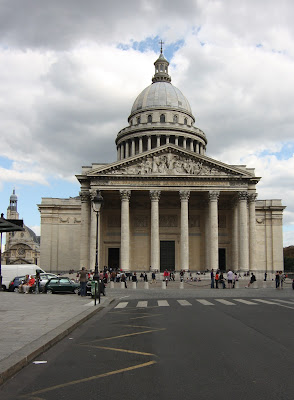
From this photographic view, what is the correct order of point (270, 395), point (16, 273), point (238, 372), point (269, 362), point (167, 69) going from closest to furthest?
point (270, 395)
point (238, 372)
point (269, 362)
point (16, 273)
point (167, 69)

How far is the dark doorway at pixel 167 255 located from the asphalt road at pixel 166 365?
52127mm

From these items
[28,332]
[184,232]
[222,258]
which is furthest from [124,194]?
[28,332]

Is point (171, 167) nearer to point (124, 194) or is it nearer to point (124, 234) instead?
point (124, 194)

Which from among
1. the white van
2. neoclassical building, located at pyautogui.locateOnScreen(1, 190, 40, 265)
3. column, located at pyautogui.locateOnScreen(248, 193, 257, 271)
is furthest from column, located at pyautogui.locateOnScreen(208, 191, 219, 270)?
neoclassical building, located at pyautogui.locateOnScreen(1, 190, 40, 265)

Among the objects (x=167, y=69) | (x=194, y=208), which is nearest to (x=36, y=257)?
(x=167, y=69)

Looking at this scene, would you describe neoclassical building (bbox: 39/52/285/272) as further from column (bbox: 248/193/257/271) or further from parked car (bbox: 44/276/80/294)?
parked car (bbox: 44/276/80/294)

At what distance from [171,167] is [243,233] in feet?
42.0

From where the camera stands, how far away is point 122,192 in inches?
2308

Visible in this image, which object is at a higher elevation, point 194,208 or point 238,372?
point 194,208

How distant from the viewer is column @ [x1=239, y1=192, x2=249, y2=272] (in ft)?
194

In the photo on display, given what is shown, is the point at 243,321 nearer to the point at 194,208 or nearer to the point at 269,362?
the point at 269,362

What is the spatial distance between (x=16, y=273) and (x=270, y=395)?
40.5 m

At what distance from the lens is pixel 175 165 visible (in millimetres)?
59938

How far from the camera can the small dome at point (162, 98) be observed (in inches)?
3703
